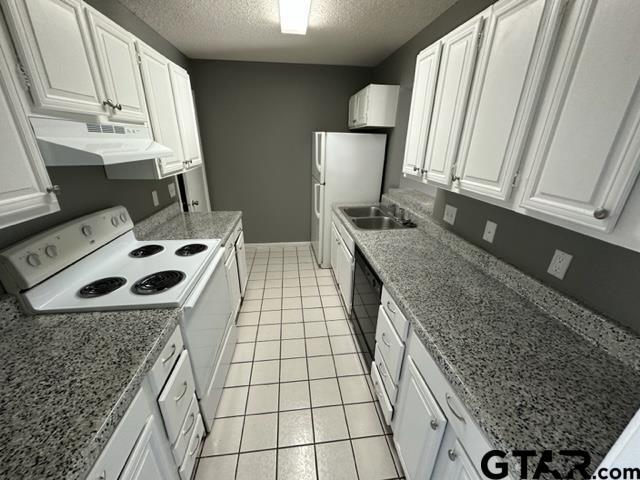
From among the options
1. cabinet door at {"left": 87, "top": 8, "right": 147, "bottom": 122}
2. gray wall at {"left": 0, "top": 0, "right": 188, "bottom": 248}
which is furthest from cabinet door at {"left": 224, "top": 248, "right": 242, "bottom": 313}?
cabinet door at {"left": 87, "top": 8, "right": 147, "bottom": 122}

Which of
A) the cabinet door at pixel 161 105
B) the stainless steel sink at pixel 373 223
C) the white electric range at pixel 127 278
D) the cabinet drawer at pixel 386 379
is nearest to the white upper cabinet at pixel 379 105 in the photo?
the stainless steel sink at pixel 373 223

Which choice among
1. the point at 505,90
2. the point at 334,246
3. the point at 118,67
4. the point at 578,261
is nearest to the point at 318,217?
the point at 334,246

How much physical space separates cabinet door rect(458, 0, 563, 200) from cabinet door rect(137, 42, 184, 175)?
1834 mm

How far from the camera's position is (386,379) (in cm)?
147

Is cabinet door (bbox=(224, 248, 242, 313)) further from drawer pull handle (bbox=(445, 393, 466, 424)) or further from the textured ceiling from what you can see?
the textured ceiling

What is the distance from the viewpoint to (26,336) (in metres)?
0.94

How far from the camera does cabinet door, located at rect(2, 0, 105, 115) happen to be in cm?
87

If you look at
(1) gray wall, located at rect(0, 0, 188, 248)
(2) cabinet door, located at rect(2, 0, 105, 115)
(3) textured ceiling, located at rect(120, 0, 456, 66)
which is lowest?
(1) gray wall, located at rect(0, 0, 188, 248)

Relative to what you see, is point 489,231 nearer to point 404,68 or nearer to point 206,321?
point 206,321

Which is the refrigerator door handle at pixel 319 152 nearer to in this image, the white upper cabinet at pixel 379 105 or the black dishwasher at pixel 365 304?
the white upper cabinet at pixel 379 105

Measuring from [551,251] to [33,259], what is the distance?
219 centimetres

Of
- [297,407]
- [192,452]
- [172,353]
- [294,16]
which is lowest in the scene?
[297,407]

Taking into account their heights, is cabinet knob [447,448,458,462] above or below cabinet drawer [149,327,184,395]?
below

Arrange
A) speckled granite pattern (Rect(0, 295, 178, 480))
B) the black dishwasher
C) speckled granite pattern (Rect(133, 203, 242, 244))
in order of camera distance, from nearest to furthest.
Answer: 1. speckled granite pattern (Rect(0, 295, 178, 480))
2. the black dishwasher
3. speckled granite pattern (Rect(133, 203, 242, 244))
